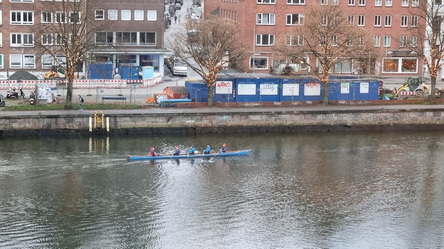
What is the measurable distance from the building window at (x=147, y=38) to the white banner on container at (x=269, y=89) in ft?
95.5

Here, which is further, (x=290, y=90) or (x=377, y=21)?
(x=377, y=21)

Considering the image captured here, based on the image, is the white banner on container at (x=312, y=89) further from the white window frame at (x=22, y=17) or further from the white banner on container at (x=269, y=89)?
the white window frame at (x=22, y=17)

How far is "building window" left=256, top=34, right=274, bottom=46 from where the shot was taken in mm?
93812

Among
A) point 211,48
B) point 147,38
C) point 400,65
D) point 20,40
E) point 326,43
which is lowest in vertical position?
point 400,65

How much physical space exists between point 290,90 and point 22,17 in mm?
38458

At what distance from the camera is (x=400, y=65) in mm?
97688

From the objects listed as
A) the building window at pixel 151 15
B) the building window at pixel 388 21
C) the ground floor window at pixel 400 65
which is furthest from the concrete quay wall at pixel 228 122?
the building window at pixel 151 15

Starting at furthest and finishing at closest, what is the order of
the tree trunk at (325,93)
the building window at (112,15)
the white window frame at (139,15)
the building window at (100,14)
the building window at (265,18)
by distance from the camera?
1. the white window frame at (139,15)
2. the building window at (265,18)
3. the building window at (112,15)
4. the building window at (100,14)
5. the tree trunk at (325,93)

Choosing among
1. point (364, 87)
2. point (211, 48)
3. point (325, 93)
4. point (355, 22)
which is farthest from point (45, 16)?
point (355, 22)

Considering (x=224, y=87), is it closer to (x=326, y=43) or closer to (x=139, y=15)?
(x=326, y=43)

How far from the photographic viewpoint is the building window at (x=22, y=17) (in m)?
90.4

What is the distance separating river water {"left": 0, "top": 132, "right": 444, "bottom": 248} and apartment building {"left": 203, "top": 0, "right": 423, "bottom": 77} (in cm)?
3315

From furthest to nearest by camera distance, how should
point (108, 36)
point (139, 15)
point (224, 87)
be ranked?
1. point (139, 15)
2. point (108, 36)
3. point (224, 87)

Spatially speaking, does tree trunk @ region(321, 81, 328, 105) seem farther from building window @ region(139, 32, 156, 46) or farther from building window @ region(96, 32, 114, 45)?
building window @ region(139, 32, 156, 46)
